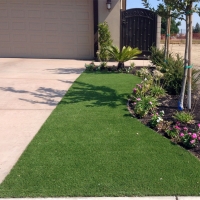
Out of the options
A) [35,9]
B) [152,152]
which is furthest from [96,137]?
[35,9]

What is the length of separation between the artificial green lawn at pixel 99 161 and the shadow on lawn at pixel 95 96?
0.58 metres

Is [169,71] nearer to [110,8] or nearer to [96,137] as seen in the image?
[96,137]

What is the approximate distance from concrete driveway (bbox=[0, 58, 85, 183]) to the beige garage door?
2.38 m

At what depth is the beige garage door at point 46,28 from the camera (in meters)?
13.8

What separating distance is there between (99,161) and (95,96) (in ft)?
10.4

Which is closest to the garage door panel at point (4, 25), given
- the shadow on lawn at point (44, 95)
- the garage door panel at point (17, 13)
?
the garage door panel at point (17, 13)

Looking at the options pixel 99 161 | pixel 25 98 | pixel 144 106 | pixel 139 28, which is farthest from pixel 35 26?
pixel 99 161

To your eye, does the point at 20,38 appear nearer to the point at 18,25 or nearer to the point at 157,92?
the point at 18,25

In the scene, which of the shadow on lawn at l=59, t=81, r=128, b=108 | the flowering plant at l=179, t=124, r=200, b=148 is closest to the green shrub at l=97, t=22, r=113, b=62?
the shadow on lawn at l=59, t=81, r=128, b=108

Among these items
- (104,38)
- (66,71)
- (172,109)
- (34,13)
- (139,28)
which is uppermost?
(34,13)

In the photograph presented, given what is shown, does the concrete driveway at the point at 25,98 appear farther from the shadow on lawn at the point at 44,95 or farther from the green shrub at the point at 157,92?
the green shrub at the point at 157,92

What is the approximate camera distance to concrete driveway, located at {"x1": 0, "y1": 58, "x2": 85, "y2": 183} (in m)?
4.52

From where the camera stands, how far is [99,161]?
12.9ft

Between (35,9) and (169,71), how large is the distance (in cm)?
893
